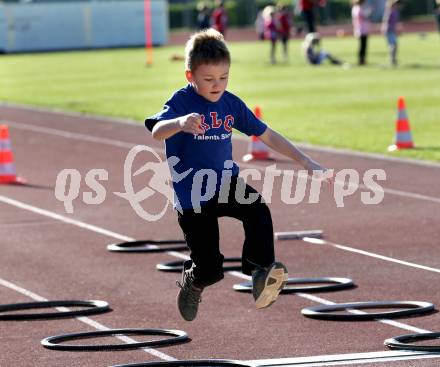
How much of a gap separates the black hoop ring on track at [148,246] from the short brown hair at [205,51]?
522 centimetres

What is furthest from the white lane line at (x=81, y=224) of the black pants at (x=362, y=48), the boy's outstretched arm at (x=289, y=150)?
the black pants at (x=362, y=48)

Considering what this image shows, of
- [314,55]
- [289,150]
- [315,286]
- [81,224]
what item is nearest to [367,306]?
[315,286]

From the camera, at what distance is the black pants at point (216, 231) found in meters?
8.11

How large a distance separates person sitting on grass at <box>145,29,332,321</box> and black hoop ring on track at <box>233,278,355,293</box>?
243cm

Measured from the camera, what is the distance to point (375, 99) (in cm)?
3052

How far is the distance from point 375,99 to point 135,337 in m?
21.9

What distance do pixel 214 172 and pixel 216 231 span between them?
426mm

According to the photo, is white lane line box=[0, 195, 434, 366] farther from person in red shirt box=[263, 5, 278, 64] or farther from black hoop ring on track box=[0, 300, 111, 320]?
person in red shirt box=[263, 5, 278, 64]

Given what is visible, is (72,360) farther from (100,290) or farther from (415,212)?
(415,212)

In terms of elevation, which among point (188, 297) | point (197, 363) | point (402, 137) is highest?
point (188, 297)

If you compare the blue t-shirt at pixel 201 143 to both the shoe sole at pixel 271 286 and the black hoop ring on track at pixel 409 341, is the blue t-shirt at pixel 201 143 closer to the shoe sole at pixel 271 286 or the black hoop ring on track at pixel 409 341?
the shoe sole at pixel 271 286

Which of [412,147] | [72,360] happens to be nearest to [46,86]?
[412,147]

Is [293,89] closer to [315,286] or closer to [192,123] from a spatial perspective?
[315,286]

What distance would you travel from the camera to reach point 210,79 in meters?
7.75
